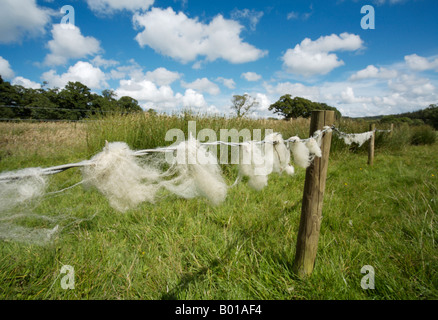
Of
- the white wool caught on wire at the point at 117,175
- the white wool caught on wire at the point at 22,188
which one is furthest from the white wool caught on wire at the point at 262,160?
the white wool caught on wire at the point at 22,188

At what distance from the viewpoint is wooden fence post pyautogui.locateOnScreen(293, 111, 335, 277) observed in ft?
5.24

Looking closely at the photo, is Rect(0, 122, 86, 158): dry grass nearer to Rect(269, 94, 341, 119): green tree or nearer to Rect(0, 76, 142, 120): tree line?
Rect(0, 76, 142, 120): tree line

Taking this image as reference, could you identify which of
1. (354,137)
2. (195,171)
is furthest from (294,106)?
(195,171)

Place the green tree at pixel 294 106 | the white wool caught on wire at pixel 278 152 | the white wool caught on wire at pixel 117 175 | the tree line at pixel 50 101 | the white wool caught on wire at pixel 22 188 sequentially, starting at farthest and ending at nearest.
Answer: the green tree at pixel 294 106, the tree line at pixel 50 101, the white wool caught on wire at pixel 278 152, the white wool caught on wire at pixel 117 175, the white wool caught on wire at pixel 22 188

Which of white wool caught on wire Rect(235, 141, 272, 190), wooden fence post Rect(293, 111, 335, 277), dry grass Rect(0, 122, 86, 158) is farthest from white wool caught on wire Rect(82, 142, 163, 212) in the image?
dry grass Rect(0, 122, 86, 158)

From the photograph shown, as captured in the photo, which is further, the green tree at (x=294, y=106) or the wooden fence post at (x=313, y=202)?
the green tree at (x=294, y=106)

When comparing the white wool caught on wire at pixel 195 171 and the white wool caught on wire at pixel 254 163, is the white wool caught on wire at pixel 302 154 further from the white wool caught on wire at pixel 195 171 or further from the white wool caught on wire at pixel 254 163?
the white wool caught on wire at pixel 195 171

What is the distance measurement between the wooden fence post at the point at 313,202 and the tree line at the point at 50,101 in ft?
91.1

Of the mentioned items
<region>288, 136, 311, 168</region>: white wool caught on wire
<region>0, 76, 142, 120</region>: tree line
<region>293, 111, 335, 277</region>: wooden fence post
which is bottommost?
<region>293, 111, 335, 277</region>: wooden fence post

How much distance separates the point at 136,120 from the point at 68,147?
3.79m

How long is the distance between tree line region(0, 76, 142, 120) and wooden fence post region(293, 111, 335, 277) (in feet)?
91.1

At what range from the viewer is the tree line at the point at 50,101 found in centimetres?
3025

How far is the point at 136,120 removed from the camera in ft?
16.1
